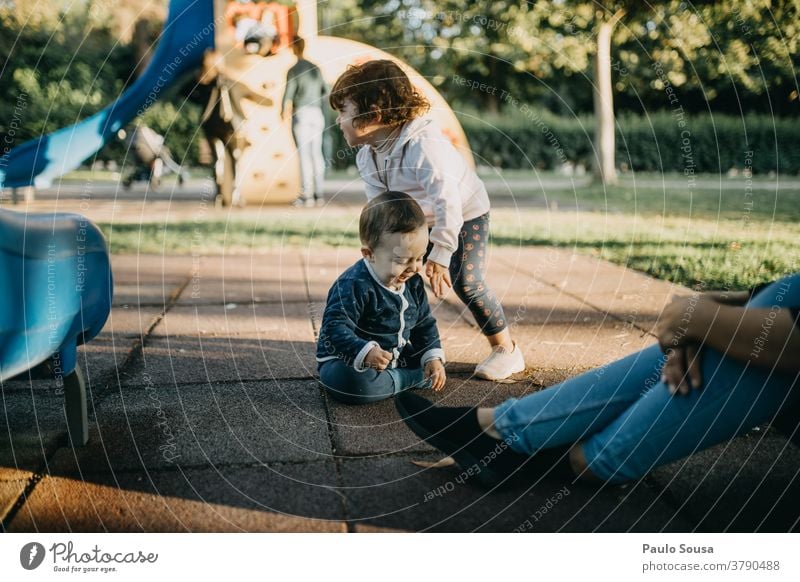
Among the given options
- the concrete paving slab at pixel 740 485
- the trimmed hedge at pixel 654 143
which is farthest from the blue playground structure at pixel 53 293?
the trimmed hedge at pixel 654 143

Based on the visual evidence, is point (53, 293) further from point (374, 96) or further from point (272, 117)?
point (272, 117)

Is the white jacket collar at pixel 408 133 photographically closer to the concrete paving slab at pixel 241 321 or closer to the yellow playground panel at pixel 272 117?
the concrete paving slab at pixel 241 321

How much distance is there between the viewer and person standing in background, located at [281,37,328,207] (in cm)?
1032

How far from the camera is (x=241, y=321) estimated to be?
13.7 ft

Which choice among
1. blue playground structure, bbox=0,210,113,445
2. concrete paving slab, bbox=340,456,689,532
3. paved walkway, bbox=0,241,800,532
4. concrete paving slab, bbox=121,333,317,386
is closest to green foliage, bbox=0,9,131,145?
concrete paving slab, bbox=121,333,317,386

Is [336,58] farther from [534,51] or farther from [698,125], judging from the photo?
[698,125]

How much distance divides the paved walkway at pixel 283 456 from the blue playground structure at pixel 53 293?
0.96 ft

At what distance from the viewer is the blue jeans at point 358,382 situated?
2.79m

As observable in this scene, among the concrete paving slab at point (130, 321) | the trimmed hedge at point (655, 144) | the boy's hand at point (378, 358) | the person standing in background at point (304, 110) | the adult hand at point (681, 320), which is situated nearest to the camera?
the adult hand at point (681, 320)

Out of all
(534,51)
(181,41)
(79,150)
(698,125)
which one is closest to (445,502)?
(79,150)

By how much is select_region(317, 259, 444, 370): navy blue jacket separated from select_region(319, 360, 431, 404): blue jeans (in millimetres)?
35

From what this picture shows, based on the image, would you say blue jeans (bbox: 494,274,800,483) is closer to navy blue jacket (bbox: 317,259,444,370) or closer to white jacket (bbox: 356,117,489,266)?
navy blue jacket (bbox: 317,259,444,370)

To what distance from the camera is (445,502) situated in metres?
2.05
